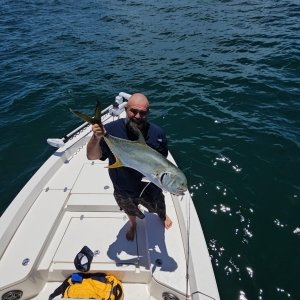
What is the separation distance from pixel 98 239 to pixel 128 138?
1936mm

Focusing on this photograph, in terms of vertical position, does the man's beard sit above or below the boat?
above

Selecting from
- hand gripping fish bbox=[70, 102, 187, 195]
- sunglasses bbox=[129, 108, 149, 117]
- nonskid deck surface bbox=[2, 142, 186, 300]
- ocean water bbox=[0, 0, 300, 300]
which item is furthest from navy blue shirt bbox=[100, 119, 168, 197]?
ocean water bbox=[0, 0, 300, 300]

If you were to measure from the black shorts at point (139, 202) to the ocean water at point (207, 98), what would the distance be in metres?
1.63

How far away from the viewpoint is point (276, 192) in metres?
6.90

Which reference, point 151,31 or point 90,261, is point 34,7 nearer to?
point 151,31

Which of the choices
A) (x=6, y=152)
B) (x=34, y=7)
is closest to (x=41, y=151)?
(x=6, y=152)

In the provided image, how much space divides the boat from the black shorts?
48 cm

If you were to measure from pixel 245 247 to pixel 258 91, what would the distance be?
675cm

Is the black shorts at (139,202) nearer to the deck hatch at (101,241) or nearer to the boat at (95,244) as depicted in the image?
the boat at (95,244)

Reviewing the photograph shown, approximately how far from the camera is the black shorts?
15.2 ft

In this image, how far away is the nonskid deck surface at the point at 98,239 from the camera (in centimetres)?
453

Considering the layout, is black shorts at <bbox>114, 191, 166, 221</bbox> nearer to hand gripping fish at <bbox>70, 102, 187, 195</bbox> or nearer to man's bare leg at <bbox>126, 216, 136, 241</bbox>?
man's bare leg at <bbox>126, 216, 136, 241</bbox>

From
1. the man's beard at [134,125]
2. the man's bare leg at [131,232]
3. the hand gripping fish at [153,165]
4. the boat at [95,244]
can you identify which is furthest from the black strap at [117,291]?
the man's beard at [134,125]

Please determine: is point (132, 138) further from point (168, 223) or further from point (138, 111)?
point (168, 223)
